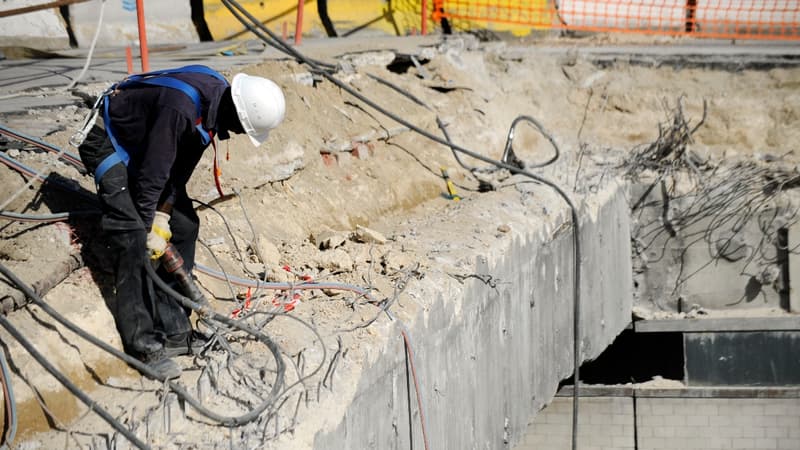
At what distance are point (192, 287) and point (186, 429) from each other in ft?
3.14

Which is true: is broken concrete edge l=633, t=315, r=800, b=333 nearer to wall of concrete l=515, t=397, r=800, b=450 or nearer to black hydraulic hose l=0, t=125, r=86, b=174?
wall of concrete l=515, t=397, r=800, b=450

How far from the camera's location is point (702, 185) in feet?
31.5

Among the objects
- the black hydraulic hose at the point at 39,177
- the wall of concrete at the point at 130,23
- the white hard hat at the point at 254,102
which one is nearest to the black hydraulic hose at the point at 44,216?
the black hydraulic hose at the point at 39,177

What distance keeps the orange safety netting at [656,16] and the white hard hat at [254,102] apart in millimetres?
7933

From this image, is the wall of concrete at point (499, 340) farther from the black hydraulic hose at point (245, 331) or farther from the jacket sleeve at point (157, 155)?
the jacket sleeve at point (157, 155)

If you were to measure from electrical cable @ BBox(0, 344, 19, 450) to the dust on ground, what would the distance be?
10cm

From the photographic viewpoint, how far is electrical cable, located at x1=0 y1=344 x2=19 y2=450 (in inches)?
139

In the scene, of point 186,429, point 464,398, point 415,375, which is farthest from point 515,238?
point 186,429

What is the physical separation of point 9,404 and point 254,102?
176cm

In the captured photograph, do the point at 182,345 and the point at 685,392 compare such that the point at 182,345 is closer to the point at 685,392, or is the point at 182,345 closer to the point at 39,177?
the point at 39,177

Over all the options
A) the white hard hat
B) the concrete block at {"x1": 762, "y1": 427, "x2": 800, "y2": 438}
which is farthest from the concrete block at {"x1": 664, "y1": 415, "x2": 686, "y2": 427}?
the white hard hat

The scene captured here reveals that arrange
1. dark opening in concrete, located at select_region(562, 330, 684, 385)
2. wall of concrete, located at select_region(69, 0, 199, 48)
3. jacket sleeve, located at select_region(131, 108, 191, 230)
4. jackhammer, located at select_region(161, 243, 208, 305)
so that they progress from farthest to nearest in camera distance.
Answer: dark opening in concrete, located at select_region(562, 330, 684, 385) < wall of concrete, located at select_region(69, 0, 199, 48) < jackhammer, located at select_region(161, 243, 208, 305) < jacket sleeve, located at select_region(131, 108, 191, 230)

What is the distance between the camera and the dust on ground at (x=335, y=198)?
400 cm

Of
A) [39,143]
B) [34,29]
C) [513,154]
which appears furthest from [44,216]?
[34,29]
